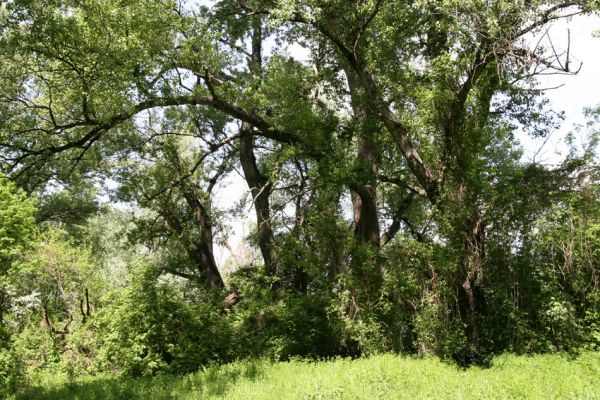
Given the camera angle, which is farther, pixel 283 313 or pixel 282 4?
pixel 283 313

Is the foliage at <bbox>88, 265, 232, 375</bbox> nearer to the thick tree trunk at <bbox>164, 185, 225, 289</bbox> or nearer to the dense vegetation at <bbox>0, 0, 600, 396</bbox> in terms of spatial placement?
the dense vegetation at <bbox>0, 0, 600, 396</bbox>

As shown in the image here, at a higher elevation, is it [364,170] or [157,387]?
[364,170]

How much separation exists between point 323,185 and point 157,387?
681cm

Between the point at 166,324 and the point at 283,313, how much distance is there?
344cm

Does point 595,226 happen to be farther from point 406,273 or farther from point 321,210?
point 321,210

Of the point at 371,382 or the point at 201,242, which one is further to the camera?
the point at 201,242

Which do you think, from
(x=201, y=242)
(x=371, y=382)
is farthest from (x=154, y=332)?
(x=371, y=382)

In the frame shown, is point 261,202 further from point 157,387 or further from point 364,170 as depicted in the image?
point 157,387

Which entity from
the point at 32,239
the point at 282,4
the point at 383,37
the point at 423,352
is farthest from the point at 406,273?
the point at 32,239

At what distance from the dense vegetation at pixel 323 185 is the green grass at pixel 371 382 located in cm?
121

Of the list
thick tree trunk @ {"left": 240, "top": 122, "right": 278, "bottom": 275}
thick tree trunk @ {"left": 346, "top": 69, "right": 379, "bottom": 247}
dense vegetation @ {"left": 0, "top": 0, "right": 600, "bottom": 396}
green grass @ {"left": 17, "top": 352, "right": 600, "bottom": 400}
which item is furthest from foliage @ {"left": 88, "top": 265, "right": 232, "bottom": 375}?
thick tree trunk @ {"left": 346, "top": 69, "right": 379, "bottom": 247}

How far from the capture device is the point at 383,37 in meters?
14.4

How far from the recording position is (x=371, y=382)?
9.00 m

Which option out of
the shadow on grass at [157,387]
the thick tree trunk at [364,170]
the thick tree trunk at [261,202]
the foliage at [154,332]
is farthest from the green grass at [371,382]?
the thick tree trunk at [261,202]
